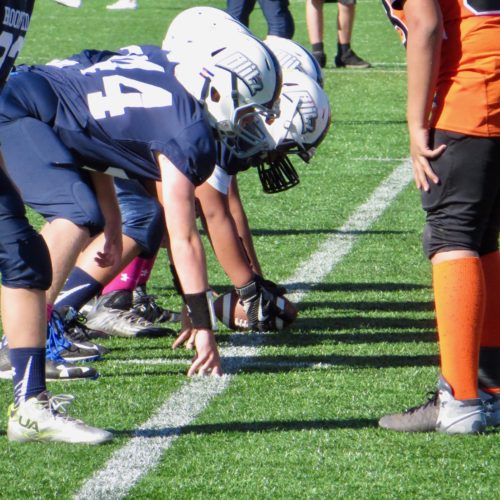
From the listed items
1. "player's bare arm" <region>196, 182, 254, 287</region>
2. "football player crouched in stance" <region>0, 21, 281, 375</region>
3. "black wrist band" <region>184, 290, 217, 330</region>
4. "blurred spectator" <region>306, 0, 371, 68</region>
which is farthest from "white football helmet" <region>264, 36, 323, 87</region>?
"blurred spectator" <region>306, 0, 371, 68</region>

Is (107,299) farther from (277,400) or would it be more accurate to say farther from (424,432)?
(424,432)

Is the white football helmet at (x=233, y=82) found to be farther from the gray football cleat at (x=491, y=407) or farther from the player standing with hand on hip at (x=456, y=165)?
the gray football cleat at (x=491, y=407)

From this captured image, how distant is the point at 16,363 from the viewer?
3.82m

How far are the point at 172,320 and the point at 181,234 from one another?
144 cm

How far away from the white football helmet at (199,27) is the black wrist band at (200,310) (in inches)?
40.6

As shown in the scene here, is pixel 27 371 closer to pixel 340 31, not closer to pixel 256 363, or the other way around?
pixel 256 363

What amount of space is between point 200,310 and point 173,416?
0.37 meters

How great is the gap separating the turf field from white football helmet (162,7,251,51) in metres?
1.17

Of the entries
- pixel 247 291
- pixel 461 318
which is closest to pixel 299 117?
pixel 247 291

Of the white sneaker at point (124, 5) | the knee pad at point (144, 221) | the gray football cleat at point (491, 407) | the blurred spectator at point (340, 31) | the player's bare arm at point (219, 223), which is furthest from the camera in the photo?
the white sneaker at point (124, 5)

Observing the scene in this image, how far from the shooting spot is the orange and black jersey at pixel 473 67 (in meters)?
3.81

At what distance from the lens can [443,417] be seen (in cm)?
392

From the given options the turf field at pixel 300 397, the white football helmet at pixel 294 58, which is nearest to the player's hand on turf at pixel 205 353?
the turf field at pixel 300 397

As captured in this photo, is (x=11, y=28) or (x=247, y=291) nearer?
(x=11, y=28)
